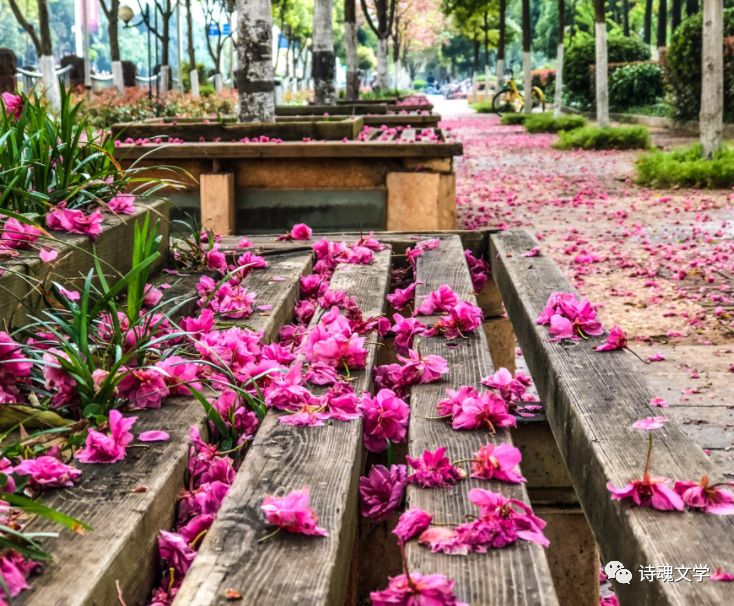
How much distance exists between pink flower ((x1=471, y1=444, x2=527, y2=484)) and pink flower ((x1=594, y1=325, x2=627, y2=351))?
766mm

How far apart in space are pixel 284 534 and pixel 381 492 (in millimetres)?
472

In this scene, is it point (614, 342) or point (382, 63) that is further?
point (382, 63)

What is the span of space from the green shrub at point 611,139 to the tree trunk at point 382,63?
11791 millimetres

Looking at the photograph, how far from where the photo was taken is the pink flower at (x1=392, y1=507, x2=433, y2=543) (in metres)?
1.54

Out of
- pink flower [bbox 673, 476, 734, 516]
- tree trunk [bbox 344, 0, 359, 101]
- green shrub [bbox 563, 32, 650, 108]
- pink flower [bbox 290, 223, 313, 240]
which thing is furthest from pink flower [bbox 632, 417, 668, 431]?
green shrub [bbox 563, 32, 650, 108]

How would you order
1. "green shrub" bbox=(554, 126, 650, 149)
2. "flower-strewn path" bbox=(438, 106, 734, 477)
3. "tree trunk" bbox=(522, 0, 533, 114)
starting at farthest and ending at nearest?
"tree trunk" bbox=(522, 0, 533, 114), "green shrub" bbox=(554, 126, 650, 149), "flower-strewn path" bbox=(438, 106, 734, 477)

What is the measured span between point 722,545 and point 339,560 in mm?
523

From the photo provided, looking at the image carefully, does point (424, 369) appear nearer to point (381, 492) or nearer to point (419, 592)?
point (381, 492)

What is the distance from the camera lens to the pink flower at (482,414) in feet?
6.53

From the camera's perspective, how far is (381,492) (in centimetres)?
197

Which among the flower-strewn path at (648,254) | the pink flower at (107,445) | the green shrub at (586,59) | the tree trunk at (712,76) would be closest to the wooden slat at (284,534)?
the pink flower at (107,445)

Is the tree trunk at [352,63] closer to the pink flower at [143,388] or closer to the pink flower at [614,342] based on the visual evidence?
the pink flower at [614,342]

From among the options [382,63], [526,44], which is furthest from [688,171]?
[382,63]

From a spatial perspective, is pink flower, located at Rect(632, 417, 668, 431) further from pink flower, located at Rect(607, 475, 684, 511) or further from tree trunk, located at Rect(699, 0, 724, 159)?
tree trunk, located at Rect(699, 0, 724, 159)
